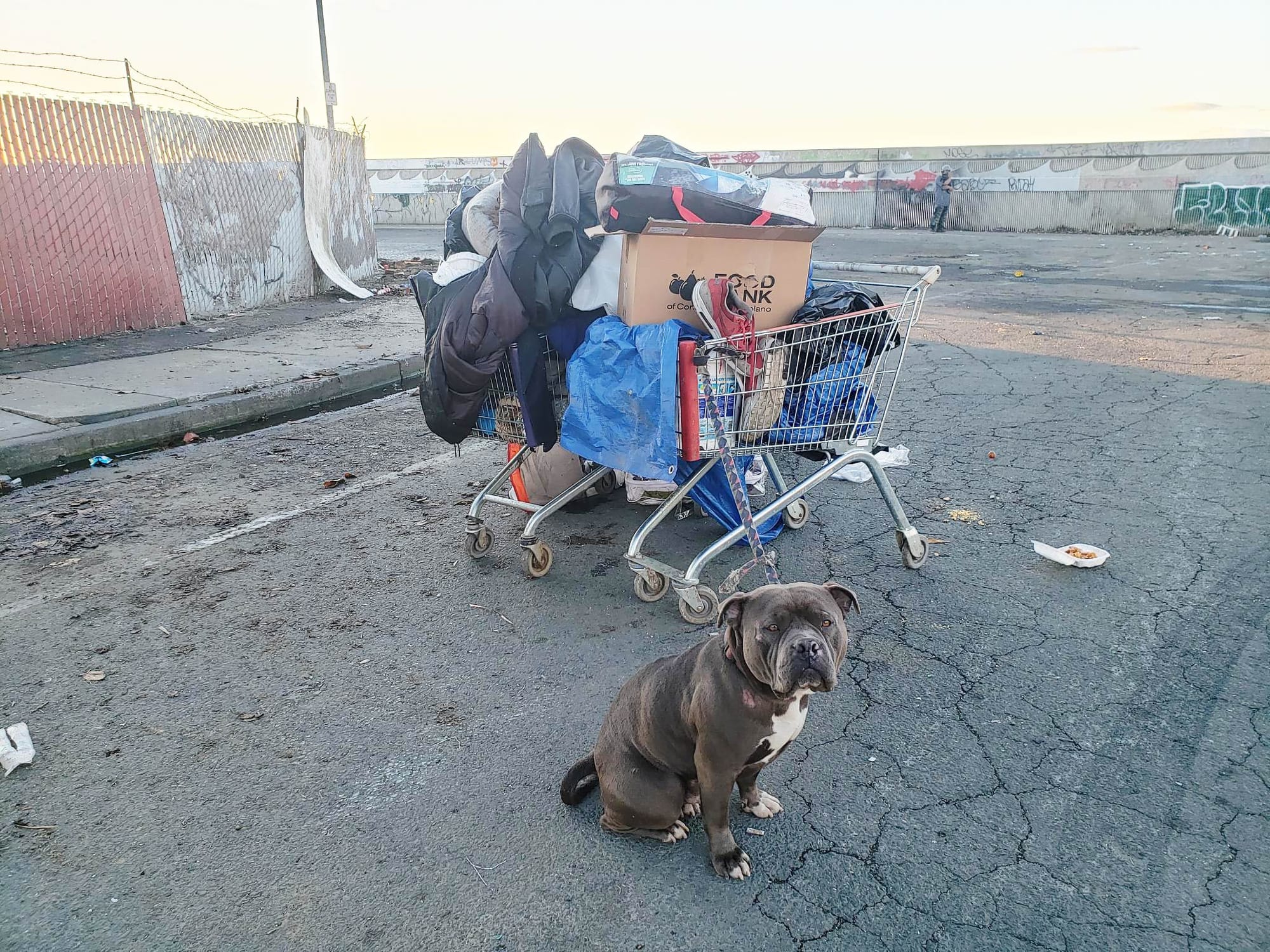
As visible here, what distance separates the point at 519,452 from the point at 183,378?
15.8 feet

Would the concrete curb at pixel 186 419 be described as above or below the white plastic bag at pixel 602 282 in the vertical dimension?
below

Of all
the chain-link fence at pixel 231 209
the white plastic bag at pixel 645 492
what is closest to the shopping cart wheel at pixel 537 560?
the white plastic bag at pixel 645 492

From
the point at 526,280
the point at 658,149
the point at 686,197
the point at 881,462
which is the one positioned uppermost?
the point at 658,149

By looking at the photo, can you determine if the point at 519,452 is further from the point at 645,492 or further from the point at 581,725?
the point at 581,725

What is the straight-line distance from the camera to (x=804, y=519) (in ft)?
16.3

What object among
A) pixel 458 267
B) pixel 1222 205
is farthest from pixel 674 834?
pixel 1222 205

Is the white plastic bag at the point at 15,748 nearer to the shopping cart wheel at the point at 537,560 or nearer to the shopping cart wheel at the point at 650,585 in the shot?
the shopping cart wheel at the point at 537,560

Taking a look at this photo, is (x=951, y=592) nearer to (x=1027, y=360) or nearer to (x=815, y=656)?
(x=815, y=656)

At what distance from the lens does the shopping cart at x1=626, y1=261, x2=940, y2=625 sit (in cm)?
373

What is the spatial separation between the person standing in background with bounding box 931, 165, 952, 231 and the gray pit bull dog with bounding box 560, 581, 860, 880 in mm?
27856

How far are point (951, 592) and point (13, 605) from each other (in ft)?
13.8

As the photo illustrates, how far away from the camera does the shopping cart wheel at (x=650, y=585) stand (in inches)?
159

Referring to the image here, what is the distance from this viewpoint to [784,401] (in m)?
3.93

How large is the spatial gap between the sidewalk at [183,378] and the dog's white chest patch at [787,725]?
5.78 m
